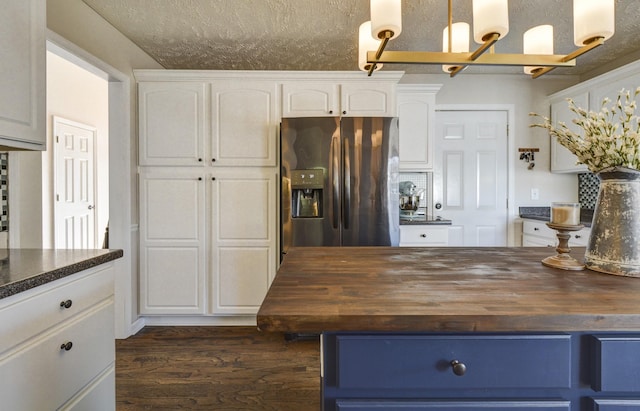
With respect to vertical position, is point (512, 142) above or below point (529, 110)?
below

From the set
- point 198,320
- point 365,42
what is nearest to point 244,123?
point 365,42

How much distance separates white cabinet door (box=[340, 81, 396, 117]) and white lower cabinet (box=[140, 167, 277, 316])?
84 centimetres

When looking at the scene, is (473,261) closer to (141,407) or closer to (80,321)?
(80,321)

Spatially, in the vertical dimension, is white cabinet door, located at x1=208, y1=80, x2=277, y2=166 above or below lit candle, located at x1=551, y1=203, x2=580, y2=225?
above

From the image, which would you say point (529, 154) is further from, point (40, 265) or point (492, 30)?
point (40, 265)

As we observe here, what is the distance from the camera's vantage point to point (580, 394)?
74cm

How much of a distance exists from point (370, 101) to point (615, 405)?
95.2 inches

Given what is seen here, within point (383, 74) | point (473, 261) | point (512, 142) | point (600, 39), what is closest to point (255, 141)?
point (383, 74)

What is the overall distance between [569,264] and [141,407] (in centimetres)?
218

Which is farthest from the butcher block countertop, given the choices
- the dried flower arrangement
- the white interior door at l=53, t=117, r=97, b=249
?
the white interior door at l=53, t=117, r=97, b=249

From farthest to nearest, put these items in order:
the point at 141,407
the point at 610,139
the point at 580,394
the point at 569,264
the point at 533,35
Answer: the point at 141,407
the point at 533,35
the point at 569,264
the point at 610,139
the point at 580,394

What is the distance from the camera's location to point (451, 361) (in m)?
0.73

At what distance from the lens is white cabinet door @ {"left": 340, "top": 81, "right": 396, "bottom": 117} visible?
2729 millimetres

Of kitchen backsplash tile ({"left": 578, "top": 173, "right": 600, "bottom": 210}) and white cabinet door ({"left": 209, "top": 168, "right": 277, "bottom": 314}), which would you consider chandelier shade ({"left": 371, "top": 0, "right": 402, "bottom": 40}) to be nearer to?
white cabinet door ({"left": 209, "top": 168, "right": 277, "bottom": 314})
